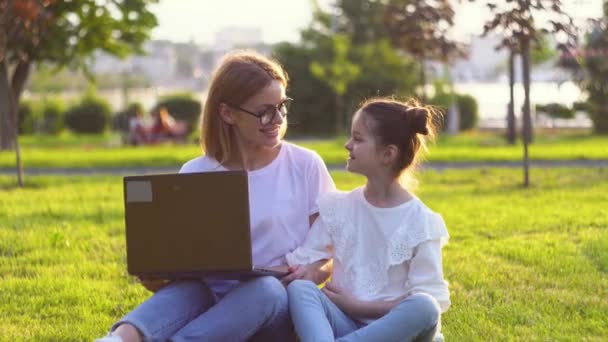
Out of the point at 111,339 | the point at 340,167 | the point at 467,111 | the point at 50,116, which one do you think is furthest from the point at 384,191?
the point at 50,116

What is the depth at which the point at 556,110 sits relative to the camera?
1132 inches

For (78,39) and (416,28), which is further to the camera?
(78,39)

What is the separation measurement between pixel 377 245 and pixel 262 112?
0.75 meters

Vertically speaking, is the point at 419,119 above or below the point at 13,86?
below

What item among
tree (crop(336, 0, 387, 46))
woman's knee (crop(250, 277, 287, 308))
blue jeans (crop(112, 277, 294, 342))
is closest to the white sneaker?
blue jeans (crop(112, 277, 294, 342))

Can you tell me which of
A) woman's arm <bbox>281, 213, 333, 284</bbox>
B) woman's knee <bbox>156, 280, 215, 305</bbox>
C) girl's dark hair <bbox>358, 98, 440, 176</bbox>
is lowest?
woman's knee <bbox>156, 280, 215, 305</bbox>

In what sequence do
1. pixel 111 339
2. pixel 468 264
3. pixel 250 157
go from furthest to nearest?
pixel 468 264 < pixel 250 157 < pixel 111 339

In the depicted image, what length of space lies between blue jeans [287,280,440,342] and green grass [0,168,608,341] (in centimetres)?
94

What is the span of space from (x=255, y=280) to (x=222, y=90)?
87 centimetres

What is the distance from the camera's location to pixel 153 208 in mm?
4086

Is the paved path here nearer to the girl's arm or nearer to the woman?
the woman

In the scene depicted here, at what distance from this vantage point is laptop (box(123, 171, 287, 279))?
3975mm

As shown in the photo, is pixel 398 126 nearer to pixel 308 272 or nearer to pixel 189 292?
pixel 308 272

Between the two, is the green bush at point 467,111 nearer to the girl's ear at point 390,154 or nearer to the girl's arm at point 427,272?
the girl's ear at point 390,154
